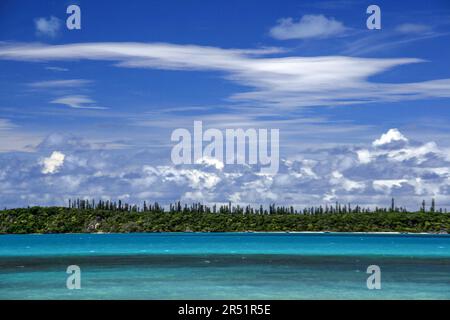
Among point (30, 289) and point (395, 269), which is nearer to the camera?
point (30, 289)

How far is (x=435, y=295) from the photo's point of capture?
4753cm

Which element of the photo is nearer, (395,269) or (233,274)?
(233,274)
